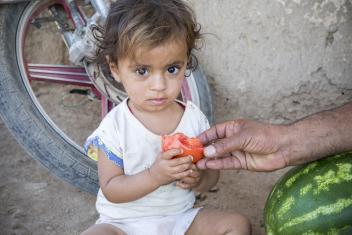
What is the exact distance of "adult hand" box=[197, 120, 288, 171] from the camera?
6.58 feet

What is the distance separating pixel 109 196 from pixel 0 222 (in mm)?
1132

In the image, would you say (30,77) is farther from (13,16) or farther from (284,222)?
(284,222)

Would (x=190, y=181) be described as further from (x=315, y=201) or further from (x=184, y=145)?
(x=315, y=201)

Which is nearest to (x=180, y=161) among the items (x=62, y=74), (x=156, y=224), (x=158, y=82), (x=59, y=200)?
(x=158, y=82)

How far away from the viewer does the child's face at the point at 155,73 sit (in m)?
1.99

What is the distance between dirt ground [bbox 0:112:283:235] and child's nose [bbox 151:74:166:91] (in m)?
1.21

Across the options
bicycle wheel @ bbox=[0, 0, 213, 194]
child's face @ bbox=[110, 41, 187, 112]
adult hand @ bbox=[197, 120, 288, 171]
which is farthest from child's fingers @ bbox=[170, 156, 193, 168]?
bicycle wheel @ bbox=[0, 0, 213, 194]

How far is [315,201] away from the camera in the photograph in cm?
194

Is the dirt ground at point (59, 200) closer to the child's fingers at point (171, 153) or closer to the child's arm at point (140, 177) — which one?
the child's arm at point (140, 177)

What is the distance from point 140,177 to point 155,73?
1.34 feet

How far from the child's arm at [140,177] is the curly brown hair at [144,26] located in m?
0.42

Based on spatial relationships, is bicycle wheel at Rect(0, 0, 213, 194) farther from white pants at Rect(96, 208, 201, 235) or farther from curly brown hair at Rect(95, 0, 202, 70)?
curly brown hair at Rect(95, 0, 202, 70)

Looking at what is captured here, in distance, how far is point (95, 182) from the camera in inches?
118

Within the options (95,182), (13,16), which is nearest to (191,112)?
(95,182)
